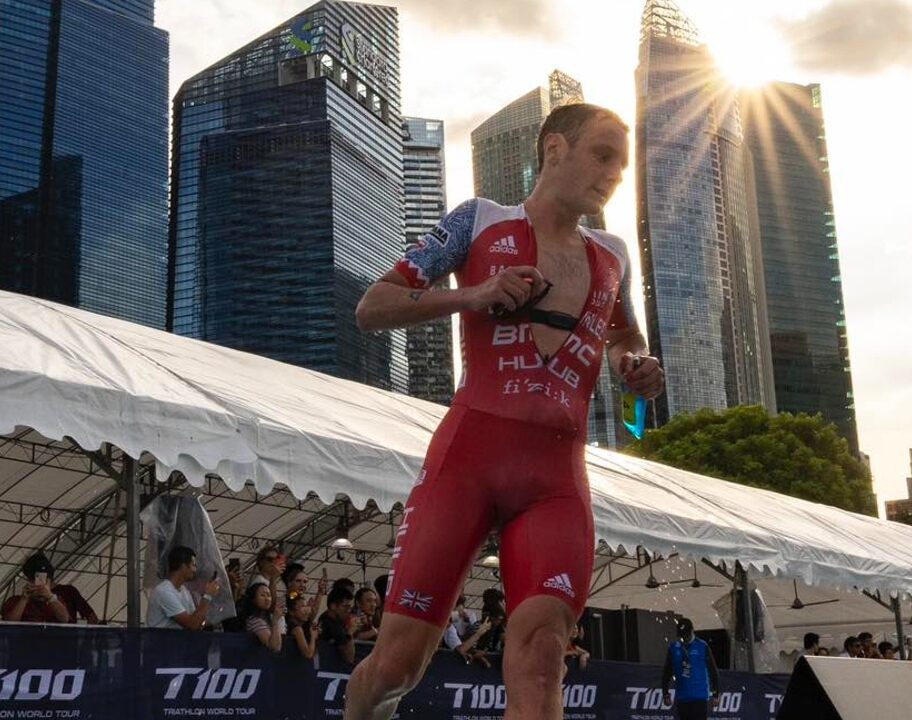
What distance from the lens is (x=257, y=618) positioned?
9.02 metres

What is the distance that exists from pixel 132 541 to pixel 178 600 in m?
0.57

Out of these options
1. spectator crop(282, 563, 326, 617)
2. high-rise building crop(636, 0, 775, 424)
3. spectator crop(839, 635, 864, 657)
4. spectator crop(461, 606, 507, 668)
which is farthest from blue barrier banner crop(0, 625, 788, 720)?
high-rise building crop(636, 0, 775, 424)

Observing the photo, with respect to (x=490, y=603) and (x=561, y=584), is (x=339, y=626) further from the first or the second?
(x=561, y=584)

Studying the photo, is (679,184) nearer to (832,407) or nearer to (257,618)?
(832,407)

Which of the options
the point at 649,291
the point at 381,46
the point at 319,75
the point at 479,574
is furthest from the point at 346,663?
the point at 381,46

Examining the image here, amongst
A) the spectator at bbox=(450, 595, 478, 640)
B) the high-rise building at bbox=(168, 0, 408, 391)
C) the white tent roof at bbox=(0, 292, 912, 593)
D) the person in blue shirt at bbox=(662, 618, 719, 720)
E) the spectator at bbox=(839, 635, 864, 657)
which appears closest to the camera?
the white tent roof at bbox=(0, 292, 912, 593)

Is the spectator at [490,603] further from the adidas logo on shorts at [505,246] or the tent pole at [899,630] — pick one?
the adidas logo on shorts at [505,246]

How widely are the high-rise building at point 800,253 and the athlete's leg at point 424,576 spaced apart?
143299 millimetres

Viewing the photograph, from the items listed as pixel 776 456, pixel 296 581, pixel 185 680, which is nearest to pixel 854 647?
pixel 296 581

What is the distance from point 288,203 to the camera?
515 ft

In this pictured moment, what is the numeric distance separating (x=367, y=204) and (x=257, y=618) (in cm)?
15677

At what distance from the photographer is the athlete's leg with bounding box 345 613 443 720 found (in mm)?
3184

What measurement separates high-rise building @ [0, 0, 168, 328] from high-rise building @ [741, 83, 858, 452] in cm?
7859

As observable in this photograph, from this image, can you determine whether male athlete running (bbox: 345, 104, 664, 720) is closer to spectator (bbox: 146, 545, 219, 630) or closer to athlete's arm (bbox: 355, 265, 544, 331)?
athlete's arm (bbox: 355, 265, 544, 331)
